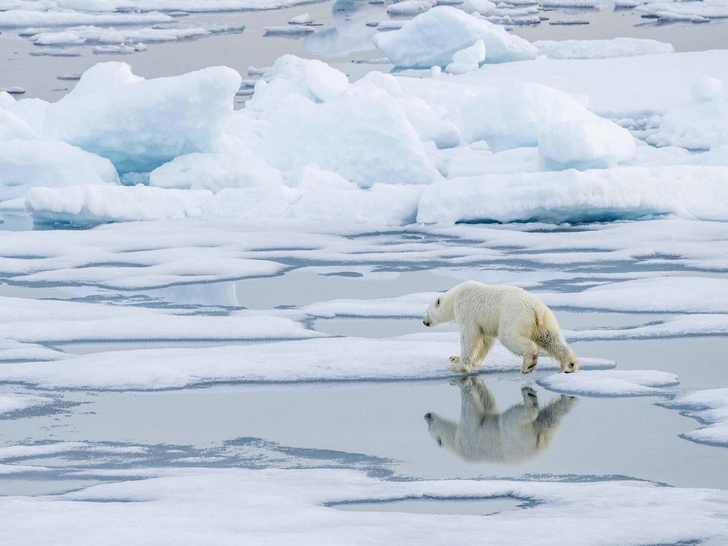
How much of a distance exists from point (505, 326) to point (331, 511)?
5.25 ft

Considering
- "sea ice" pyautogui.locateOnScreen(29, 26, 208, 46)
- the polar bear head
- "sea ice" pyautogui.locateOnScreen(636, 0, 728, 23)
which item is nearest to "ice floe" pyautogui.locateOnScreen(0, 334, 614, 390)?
the polar bear head

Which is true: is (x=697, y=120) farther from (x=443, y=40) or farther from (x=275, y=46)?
(x=275, y=46)

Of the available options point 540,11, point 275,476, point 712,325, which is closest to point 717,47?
point 540,11

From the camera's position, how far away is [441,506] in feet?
10.9

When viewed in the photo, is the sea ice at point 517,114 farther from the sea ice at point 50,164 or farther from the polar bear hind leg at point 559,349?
the polar bear hind leg at point 559,349

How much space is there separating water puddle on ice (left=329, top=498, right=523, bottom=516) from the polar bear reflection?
1.46 ft

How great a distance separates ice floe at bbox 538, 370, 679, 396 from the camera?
14.8ft

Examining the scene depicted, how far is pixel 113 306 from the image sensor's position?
625cm

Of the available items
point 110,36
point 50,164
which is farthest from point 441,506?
point 110,36

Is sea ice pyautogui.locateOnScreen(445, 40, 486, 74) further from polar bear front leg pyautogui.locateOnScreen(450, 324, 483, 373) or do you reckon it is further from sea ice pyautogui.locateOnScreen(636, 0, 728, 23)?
polar bear front leg pyautogui.locateOnScreen(450, 324, 483, 373)

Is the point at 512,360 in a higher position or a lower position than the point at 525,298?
lower

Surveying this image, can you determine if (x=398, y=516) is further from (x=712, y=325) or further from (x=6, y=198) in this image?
(x=6, y=198)

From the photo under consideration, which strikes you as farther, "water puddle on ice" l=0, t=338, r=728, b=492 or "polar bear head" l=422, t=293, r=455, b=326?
"polar bear head" l=422, t=293, r=455, b=326

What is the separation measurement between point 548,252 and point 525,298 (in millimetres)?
3144
